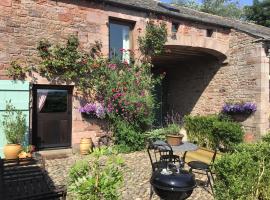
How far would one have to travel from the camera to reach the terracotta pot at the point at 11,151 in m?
7.05

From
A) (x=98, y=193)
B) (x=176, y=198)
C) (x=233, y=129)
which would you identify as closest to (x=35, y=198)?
(x=98, y=193)

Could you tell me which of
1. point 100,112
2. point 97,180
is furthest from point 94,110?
point 97,180

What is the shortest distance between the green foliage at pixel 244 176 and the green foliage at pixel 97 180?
1825 millimetres

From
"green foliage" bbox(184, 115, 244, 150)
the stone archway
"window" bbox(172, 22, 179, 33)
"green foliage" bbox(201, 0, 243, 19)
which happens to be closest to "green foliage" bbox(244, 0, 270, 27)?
"green foliage" bbox(201, 0, 243, 19)

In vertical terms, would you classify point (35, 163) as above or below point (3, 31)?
below

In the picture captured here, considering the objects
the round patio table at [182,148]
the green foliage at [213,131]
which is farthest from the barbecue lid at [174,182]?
the green foliage at [213,131]

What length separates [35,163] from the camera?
199 inches

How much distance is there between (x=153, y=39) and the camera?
9.81 meters

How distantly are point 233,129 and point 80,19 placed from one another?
17.8 ft

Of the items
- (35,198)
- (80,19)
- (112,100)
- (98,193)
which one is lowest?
(35,198)

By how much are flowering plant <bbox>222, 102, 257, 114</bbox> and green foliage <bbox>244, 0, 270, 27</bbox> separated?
49.5ft

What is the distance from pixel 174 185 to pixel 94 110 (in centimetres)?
560

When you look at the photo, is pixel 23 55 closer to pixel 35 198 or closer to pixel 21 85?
pixel 21 85

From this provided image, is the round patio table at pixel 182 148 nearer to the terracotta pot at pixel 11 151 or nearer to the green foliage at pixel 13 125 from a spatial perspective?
the terracotta pot at pixel 11 151
